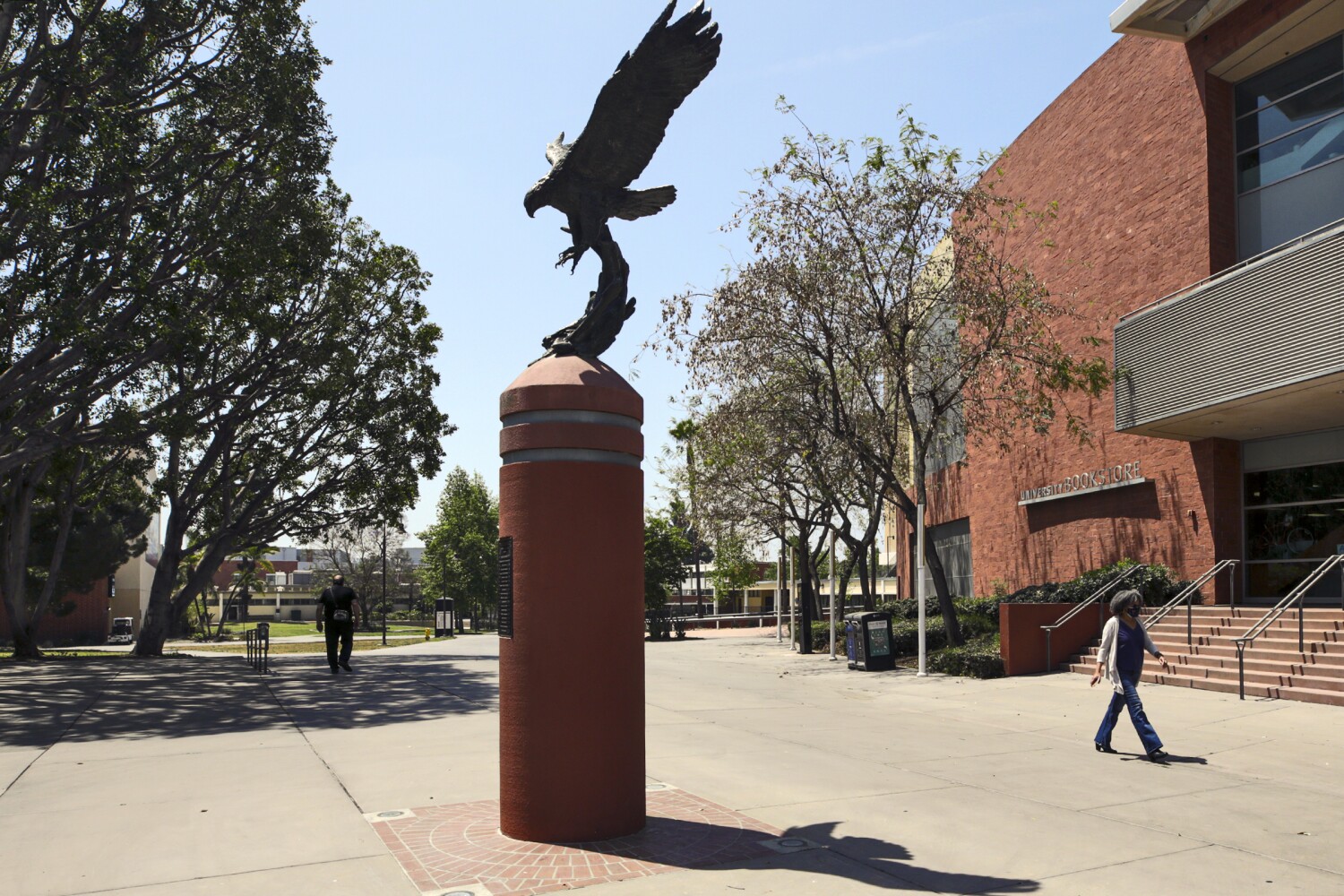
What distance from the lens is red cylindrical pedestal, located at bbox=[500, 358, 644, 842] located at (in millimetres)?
6523

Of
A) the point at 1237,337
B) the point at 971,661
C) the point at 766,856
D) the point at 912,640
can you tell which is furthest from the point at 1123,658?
the point at 912,640

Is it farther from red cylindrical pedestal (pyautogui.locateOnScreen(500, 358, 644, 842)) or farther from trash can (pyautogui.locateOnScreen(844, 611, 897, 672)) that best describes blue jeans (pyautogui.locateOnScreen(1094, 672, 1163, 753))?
trash can (pyautogui.locateOnScreen(844, 611, 897, 672))

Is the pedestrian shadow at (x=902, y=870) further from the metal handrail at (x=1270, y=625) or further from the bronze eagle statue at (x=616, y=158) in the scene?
the metal handrail at (x=1270, y=625)

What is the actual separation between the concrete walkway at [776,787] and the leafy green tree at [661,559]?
2824 centimetres

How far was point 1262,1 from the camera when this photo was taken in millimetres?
19641

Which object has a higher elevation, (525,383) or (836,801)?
(525,383)

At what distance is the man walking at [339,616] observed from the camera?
19.3 meters

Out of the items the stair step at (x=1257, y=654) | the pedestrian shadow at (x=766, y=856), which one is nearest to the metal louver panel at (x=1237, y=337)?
the stair step at (x=1257, y=654)

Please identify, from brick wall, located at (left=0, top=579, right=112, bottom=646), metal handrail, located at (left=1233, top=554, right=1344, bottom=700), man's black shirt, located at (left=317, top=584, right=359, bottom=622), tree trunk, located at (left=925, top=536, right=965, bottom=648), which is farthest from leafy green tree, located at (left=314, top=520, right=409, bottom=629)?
metal handrail, located at (left=1233, top=554, right=1344, bottom=700)

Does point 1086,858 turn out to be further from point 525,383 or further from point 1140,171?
point 1140,171

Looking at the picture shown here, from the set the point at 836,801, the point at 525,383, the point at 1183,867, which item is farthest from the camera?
the point at 836,801

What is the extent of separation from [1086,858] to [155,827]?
607 cm

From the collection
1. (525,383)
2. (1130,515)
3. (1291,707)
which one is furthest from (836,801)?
(1130,515)

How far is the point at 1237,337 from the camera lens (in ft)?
58.9
